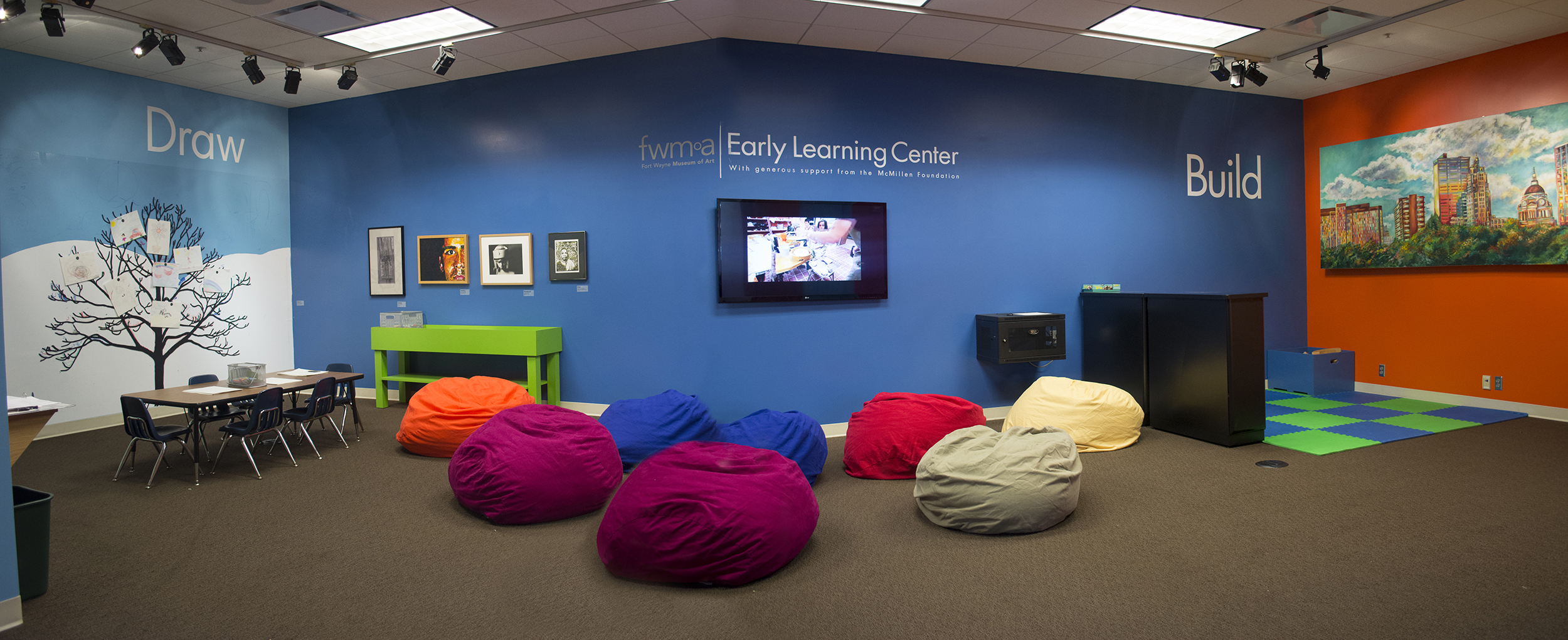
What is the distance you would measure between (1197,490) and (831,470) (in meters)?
2.39

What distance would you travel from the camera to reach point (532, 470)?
4016 millimetres

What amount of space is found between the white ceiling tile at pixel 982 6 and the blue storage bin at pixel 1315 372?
17.4 feet

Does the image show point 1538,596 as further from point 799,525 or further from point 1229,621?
point 799,525

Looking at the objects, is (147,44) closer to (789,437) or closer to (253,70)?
(253,70)

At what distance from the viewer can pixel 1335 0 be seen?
5590 mm

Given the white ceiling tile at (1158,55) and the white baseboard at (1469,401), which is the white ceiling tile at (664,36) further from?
the white baseboard at (1469,401)

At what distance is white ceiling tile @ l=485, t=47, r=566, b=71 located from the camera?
21.6 feet

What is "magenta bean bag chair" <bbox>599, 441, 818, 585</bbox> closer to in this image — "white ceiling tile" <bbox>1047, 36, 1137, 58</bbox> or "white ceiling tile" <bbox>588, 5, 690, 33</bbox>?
"white ceiling tile" <bbox>588, 5, 690, 33</bbox>

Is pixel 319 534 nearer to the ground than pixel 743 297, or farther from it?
nearer to the ground

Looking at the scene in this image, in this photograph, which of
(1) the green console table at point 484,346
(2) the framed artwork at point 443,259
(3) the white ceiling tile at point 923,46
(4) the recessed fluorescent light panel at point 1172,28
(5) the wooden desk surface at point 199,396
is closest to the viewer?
(5) the wooden desk surface at point 199,396

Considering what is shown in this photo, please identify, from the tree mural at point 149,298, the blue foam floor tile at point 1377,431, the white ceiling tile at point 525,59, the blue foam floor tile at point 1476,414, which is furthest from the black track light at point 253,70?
the blue foam floor tile at point 1476,414

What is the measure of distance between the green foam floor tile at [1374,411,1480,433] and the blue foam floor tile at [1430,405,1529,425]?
114 millimetres

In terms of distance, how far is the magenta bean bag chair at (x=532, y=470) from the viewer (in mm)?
3998

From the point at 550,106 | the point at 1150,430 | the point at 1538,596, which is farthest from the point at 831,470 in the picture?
the point at 550,106
